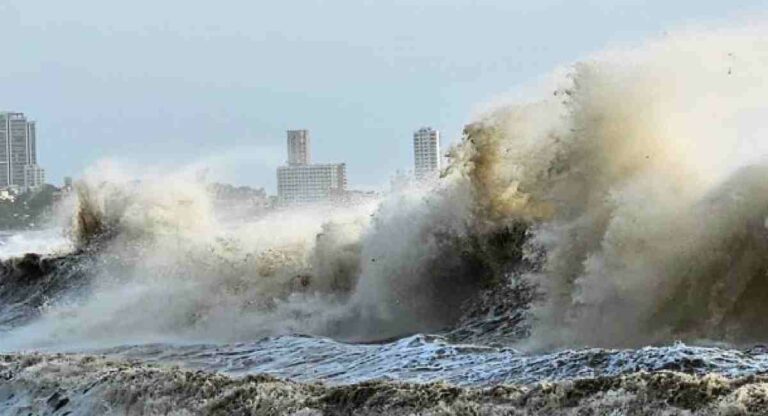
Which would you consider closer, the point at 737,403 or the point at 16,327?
the point at 737,403

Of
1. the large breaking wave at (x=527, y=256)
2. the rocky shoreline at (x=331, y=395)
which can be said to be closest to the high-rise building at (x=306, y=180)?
the large breaking wave at (x=527, y=256)

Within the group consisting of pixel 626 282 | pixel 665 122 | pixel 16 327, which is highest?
pixel 665 122

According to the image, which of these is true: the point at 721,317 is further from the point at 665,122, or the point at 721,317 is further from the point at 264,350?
the point at 264,350

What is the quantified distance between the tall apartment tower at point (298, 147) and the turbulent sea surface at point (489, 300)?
125 feet

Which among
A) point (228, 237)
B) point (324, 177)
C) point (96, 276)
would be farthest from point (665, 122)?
point (324, 177)

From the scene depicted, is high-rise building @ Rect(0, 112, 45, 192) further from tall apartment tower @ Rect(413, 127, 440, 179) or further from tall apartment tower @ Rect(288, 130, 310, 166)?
tall apartment tower @ Rect(413, 127, 440, 179)

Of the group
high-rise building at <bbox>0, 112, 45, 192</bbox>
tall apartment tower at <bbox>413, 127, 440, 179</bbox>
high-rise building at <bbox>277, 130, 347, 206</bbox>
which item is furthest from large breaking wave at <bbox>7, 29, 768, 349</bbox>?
high-rise building at <bbox>0, 112, 45, 192</bbox>

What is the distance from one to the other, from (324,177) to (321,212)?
63.5 feet

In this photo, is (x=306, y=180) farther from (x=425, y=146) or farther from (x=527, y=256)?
(x=527, y=256)

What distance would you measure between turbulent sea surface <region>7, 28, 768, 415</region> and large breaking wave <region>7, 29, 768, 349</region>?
3 cm

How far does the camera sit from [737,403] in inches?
248

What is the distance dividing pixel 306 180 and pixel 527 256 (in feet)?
119

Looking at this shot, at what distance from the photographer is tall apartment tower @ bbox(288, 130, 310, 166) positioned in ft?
195

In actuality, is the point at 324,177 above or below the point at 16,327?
above
